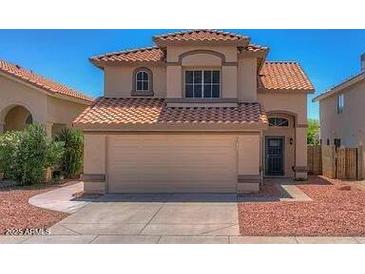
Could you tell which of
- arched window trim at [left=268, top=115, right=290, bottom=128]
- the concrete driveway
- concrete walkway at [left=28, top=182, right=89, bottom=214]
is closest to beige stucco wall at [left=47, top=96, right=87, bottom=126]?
concrete walkway at [left=28, top=182, right=89, bottom=214]

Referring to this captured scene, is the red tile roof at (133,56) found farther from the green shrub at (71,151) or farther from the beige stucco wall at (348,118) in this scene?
the beige stucco wall at (348,118)

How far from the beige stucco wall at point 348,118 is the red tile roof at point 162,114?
6.66 meters

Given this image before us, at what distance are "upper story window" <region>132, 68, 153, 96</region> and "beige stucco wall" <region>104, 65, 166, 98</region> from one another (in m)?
0.15

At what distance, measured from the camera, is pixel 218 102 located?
17922 mm

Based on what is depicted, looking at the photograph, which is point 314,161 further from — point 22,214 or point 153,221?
point 22,214

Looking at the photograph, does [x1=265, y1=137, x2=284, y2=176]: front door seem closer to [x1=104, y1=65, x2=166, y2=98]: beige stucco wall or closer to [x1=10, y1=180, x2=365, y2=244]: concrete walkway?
[x1=10, y1=180, x2=365, y2=244]: concrete walkway

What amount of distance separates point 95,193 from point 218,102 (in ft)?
18.9

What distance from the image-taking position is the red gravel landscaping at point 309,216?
32.1 ft

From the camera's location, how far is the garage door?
53.8ft

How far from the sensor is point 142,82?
1967 centimetres

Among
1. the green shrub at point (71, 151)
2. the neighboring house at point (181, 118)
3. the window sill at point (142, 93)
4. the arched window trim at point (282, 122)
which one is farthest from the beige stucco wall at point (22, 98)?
the arched window trim at point (282, 122)

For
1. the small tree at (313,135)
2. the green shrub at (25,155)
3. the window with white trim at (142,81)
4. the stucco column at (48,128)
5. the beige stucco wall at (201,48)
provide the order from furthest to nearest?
the small tree at (313,135), the stucco column at (48,128), the window with white trim at (142,81), the green shrub at (25,155), the beige stucco wall at (201,48)

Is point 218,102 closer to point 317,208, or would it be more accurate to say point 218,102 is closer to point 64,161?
point 317,208

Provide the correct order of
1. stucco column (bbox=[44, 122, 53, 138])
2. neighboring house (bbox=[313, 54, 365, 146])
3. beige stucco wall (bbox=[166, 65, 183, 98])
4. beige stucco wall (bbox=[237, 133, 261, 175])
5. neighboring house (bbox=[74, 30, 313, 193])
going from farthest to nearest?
1. neighboring house (bbox=[313, 54, 365, 146])
2. stucco column (bbox=[44, 122, 53, 138])
3. beige stucco wall (bbox=[166, 65, 183, 98])
4. neighboring house (bbox=[74, 30, 313, 193])
5. beige stucco wall (bbox=[237, 133, 261, 175])
